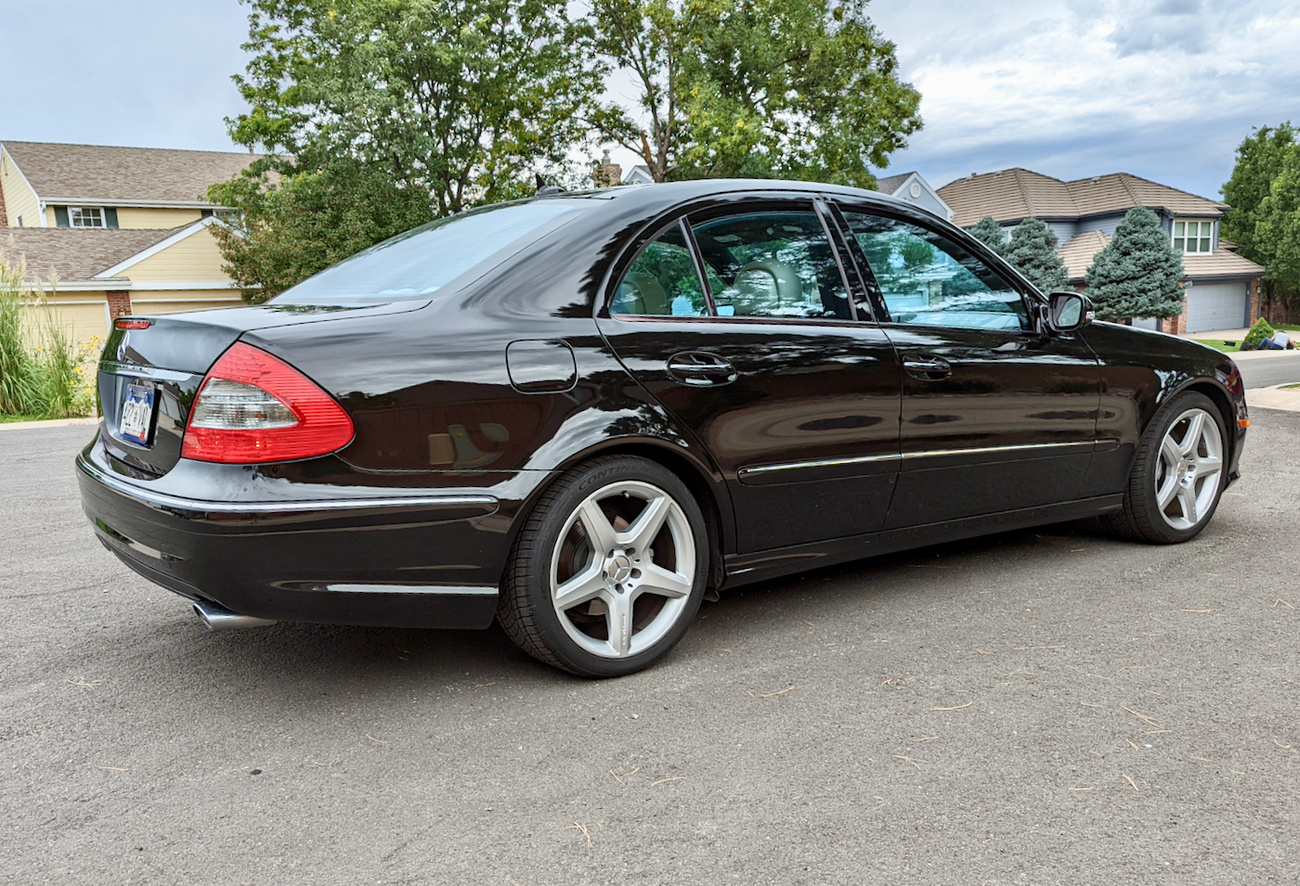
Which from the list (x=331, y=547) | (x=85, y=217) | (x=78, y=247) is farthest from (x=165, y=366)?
(x=85, y=217)

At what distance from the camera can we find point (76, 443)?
31.5 ft

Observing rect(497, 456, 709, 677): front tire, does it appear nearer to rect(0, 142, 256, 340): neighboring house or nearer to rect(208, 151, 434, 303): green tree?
rect(0, 142, 256, 340): neighboring house

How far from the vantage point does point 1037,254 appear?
1310 inches

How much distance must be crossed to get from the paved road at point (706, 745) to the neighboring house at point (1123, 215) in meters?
41.9

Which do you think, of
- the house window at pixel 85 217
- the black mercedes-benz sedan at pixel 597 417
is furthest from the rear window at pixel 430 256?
the house window at pixel 85 217

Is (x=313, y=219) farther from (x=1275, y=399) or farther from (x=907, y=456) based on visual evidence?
(x=907, y=456)

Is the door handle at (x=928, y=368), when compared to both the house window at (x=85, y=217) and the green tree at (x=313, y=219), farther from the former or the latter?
the house window at (x=85, y=217)

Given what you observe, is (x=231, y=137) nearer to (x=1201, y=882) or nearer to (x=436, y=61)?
(x=436, y=61)

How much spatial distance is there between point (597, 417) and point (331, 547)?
84 cm

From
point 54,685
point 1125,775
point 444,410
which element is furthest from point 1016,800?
point 54,685

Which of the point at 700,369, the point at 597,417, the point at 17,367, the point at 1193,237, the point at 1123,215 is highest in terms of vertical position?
the point at 1123,215

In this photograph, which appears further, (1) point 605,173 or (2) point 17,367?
(1) point 605,173

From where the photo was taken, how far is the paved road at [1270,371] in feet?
50.9

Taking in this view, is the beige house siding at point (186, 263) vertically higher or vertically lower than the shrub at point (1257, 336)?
higher
